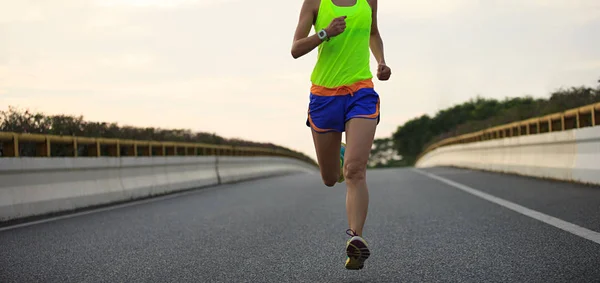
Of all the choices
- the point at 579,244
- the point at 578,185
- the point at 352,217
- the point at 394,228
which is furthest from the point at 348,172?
the point at 578,185

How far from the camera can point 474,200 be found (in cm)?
1118

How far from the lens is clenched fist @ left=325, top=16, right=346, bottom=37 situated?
5.16 meters

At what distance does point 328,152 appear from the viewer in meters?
5.71

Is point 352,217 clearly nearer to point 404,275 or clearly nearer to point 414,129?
point 404,275

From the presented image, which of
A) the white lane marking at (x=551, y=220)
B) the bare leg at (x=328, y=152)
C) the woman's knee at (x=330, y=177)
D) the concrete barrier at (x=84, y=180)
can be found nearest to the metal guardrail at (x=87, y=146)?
the concrete barrier at (x=84, y=180)

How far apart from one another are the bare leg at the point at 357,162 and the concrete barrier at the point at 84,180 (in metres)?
6.17

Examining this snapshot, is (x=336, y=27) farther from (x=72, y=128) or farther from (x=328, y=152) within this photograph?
(x=72, y=128)

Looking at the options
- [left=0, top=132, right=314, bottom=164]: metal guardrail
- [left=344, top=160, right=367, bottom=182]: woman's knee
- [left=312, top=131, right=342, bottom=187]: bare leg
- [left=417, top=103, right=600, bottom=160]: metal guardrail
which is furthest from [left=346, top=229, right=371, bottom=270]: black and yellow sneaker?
[left=417, top=103, right=600, bottom=160]: metal guardrail

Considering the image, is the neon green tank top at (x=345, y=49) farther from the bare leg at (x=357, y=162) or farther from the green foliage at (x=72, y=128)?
the green foliage at (x=72, y=128)

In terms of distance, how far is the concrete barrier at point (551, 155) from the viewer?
12453mm

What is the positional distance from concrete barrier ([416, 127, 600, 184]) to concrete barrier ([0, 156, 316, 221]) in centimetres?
810

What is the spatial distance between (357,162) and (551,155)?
10.8 metres

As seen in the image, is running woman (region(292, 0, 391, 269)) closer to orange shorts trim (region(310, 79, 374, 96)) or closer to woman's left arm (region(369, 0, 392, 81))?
orange shorts trim (region(310, 79, 374, 96))

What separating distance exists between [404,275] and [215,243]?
2661mm
